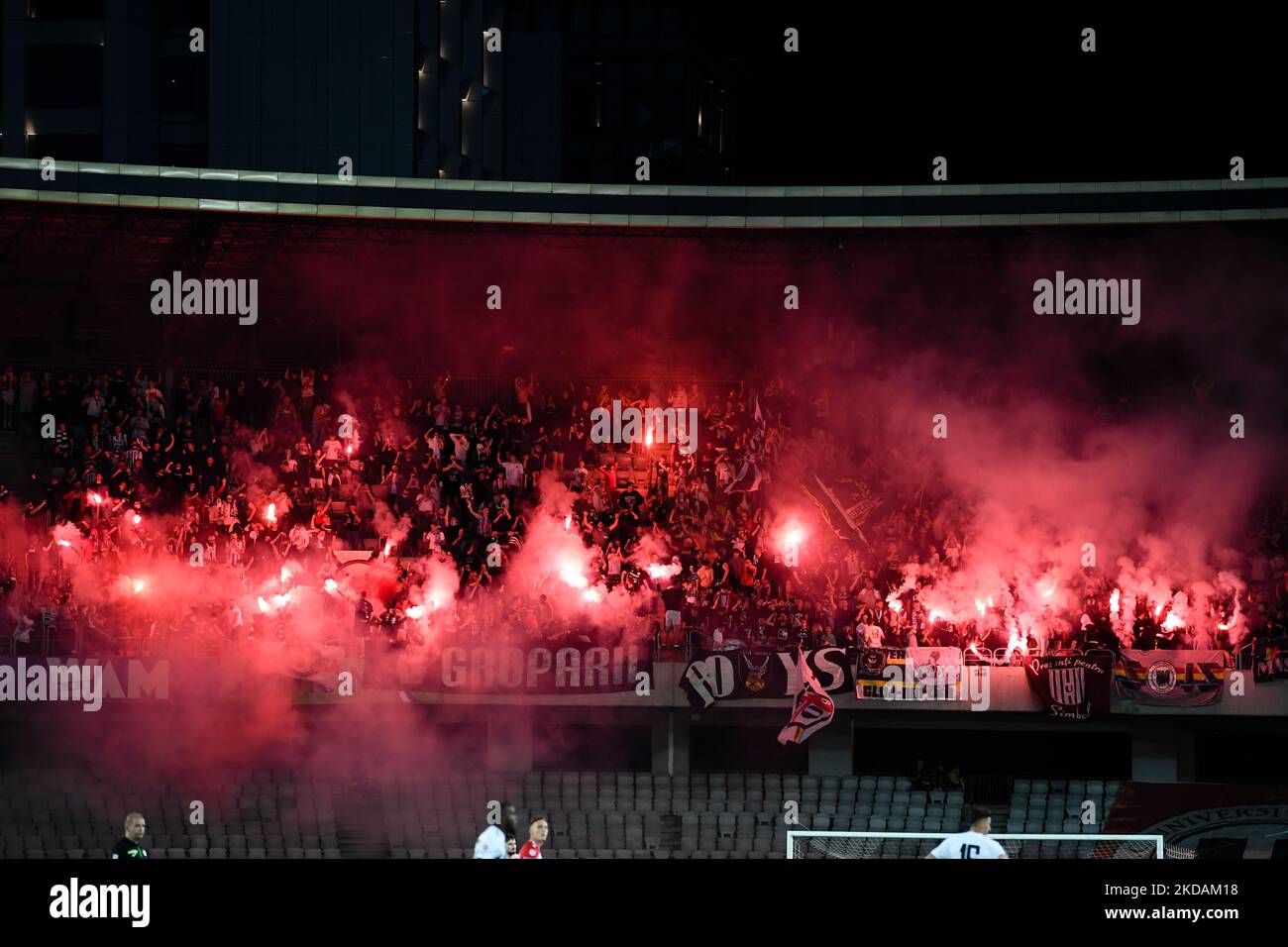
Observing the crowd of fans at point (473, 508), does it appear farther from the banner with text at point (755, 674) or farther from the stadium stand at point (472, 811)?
the stadium stand at point (472, 811)

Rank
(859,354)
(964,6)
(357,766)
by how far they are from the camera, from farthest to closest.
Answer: (964,6)
(859,354)
(357,766)

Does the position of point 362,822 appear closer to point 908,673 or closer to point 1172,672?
point 908,673

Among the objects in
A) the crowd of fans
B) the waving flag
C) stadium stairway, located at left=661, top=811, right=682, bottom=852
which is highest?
the crowd of fans

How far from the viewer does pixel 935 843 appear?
71.0ft

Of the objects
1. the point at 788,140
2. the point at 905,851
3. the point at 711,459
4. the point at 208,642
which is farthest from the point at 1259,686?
the point at 788,140

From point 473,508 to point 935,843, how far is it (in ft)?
28.0

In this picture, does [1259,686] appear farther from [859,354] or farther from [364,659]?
[364,659]

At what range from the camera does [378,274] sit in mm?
28500

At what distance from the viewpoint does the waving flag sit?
21859mm

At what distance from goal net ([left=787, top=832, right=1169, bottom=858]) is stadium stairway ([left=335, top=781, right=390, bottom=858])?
6354 millimetres

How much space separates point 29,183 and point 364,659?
28.6 feet

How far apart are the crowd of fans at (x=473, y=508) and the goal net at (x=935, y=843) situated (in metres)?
2.81

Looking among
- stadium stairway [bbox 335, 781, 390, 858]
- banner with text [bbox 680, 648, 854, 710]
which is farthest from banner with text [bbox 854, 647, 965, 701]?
stadium stairway [bbox 335, 781, 390, 858]

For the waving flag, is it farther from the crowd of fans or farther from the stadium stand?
the stadium stand
